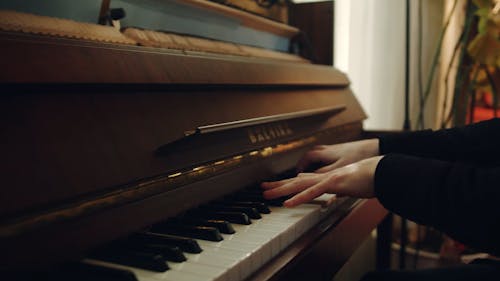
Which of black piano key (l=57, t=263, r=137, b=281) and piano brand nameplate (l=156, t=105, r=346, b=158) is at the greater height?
piano brand nameplate (l=156, t=105, r=346, b=158)

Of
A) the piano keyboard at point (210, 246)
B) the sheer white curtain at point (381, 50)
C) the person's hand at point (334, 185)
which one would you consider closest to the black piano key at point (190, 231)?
the piano keyboard at point (210, 246)

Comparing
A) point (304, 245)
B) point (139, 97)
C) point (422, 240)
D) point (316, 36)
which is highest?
point (316, 36)

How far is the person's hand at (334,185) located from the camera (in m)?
0.90

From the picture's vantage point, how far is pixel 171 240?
2.26 ft

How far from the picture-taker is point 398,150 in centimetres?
126

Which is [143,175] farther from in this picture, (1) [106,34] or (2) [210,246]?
(1) [106,34]

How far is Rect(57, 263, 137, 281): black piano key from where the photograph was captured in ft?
1.85

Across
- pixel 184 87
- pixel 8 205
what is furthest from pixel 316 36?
pixel 8 205

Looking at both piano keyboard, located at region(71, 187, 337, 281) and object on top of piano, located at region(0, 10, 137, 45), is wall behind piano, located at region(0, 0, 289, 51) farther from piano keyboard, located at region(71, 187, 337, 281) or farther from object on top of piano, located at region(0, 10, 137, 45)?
piano keyboard, located at region(71, 187, 337, 281)

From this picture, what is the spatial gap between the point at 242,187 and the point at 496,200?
52cm

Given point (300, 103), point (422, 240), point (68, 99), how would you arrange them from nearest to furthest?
point (68, 99)
point (300, 103)
point (422, 240)

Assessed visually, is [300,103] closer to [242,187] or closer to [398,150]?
[398,150]

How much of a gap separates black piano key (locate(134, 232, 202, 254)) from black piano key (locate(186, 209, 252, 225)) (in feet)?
0.40

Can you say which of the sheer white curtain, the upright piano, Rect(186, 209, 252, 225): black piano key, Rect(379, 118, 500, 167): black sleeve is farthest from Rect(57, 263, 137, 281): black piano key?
the sheer white curtain
